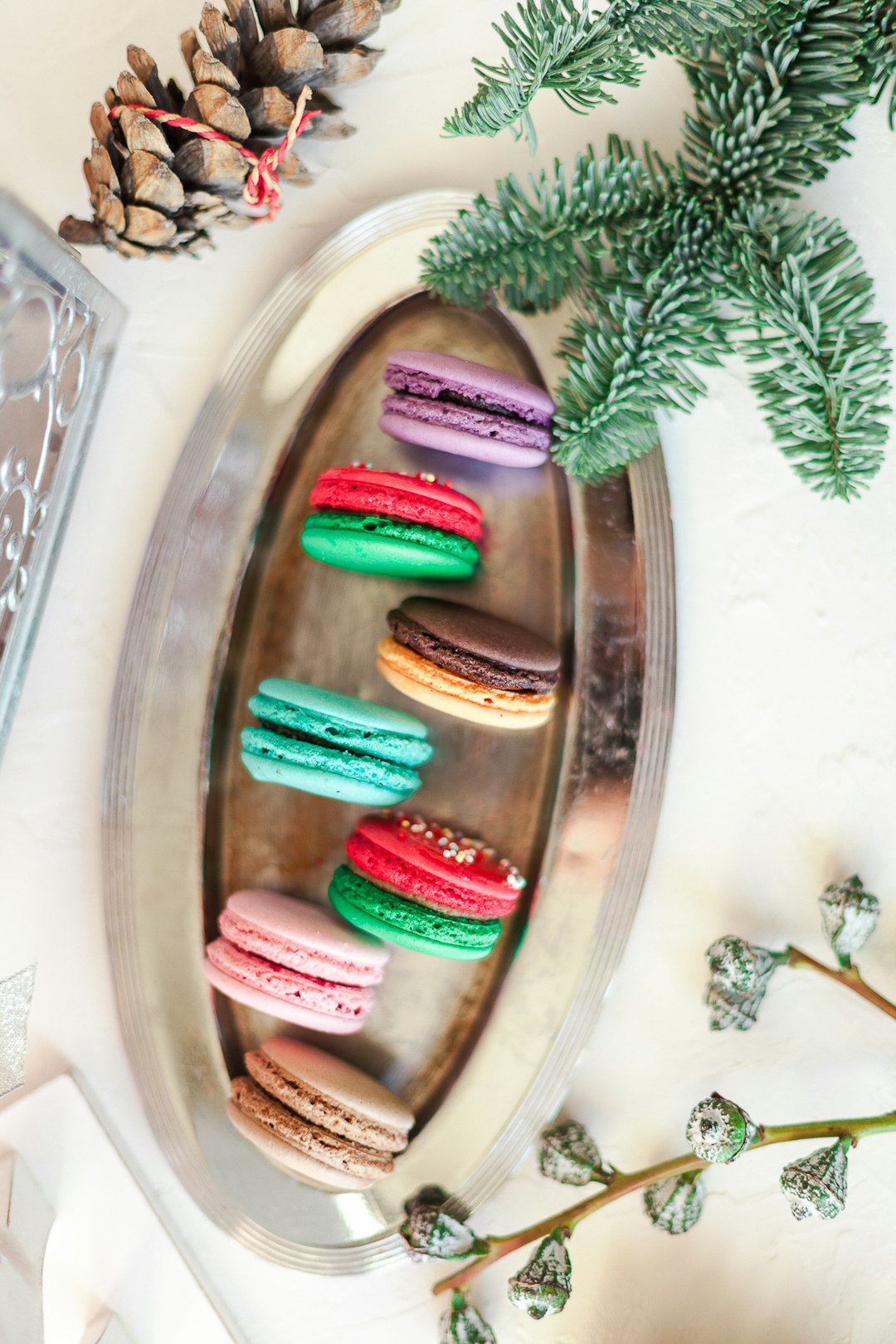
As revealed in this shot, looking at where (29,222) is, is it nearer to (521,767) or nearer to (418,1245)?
(521,767)

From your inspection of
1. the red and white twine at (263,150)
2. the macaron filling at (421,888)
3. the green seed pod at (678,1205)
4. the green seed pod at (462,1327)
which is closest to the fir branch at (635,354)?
the red and white twine at (263,150)

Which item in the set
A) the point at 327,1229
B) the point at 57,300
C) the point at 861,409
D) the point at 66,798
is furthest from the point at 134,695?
the point at 861,409

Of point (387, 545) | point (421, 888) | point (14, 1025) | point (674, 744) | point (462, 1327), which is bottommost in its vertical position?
point (462, 1327)

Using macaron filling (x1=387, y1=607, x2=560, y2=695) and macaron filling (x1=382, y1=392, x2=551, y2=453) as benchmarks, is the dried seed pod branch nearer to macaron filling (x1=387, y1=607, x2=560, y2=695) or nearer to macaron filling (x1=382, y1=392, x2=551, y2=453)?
macaron filling (x1=387, y1=607, x2=560, y2=695)

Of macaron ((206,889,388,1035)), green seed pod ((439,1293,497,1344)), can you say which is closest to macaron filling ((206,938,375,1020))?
macaron ((206,889,388,1035))

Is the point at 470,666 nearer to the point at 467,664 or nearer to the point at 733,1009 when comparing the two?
the point at 467,664

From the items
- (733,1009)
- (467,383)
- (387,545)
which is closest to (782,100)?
(467,383)
